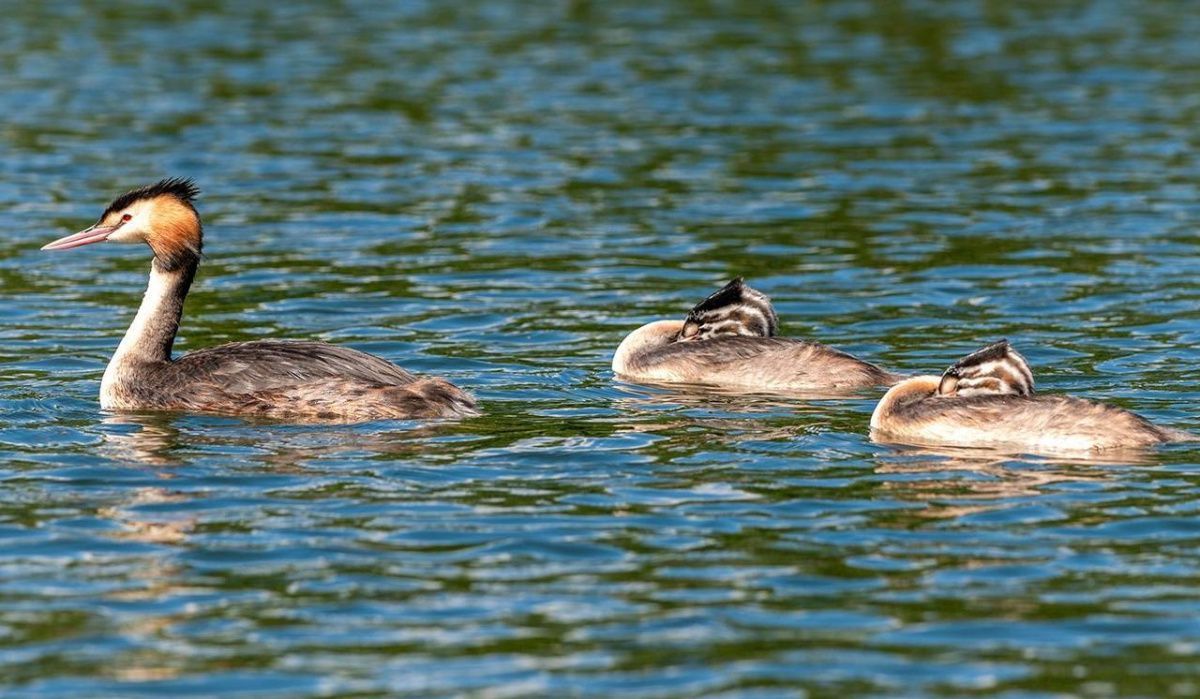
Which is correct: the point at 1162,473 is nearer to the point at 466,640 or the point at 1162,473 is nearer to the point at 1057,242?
the point at 466,640

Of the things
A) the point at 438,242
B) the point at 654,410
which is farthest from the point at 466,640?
the point at 438,242

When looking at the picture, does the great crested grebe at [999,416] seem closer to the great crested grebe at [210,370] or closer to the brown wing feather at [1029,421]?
the brown wing feather at [1029,421]

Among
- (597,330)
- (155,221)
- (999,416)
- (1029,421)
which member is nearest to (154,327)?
(155,221)

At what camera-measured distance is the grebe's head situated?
579 inches

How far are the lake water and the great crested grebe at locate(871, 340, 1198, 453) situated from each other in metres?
0.30

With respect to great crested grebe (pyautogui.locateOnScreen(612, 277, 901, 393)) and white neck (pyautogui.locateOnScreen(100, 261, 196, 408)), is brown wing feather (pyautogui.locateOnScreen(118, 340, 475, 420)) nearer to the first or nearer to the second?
white neck (pyautogui.locateOnScreen(100, 261, 196, 408))

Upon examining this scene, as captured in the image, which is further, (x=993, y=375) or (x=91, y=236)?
(x=91, y=236)

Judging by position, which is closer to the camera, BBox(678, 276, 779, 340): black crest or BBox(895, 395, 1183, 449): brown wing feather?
BBox(895, 395, 1183, 449): brown wing feather

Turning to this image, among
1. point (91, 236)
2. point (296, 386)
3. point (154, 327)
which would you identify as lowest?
point (296, 386)

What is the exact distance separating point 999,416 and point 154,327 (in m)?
5.61

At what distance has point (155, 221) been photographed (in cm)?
1476

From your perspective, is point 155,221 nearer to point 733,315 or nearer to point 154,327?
point 154,327

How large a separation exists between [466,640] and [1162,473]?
4506 mm

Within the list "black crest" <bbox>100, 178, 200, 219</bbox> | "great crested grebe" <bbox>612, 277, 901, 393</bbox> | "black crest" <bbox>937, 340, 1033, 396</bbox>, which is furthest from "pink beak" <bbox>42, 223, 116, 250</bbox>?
"black crest" <bbox>937, 340, 1033, 396</bbox>
